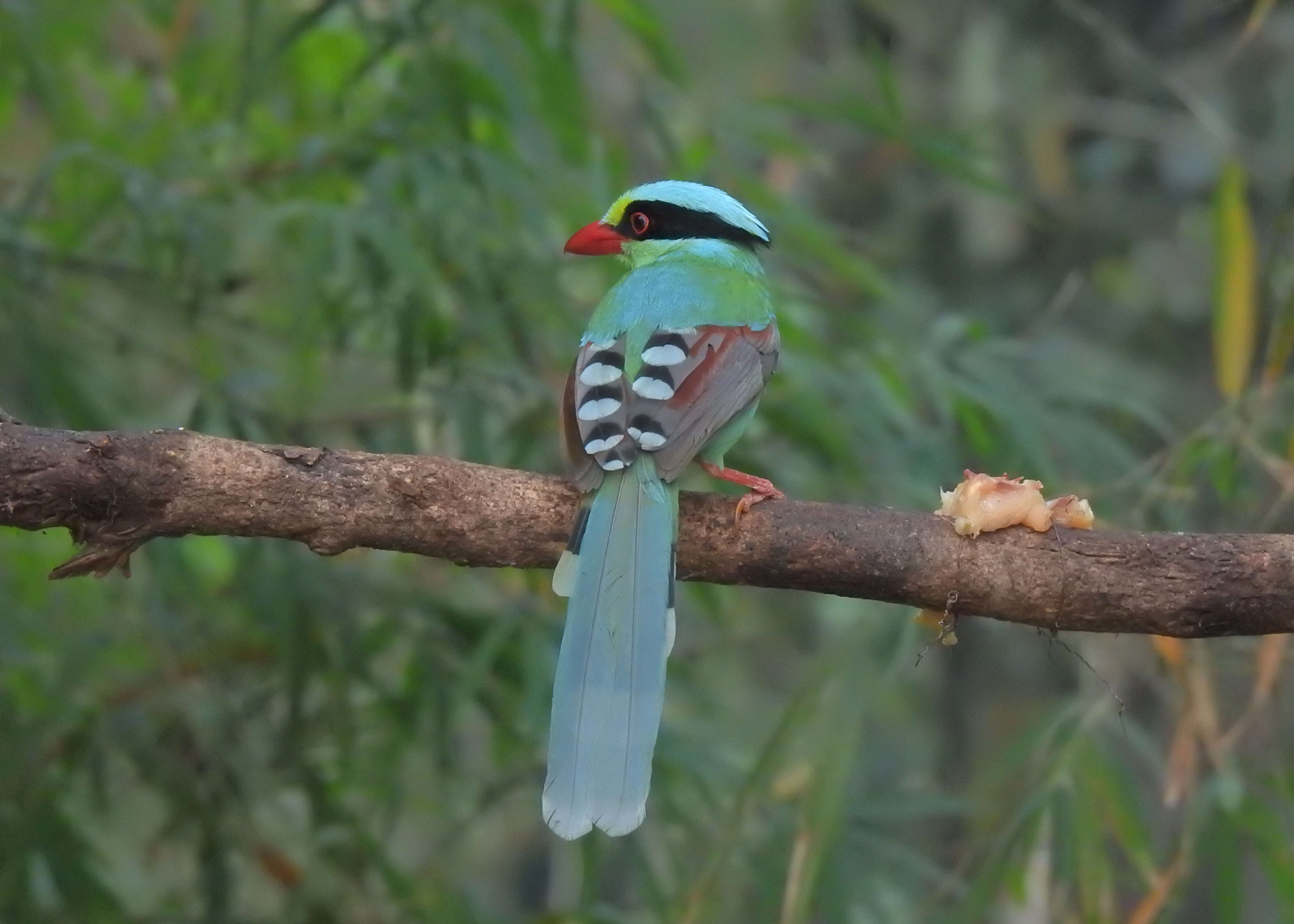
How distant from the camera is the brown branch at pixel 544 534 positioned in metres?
2.34

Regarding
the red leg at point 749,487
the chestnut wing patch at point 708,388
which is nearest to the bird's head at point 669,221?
the chestnut wing patch at point 708,388

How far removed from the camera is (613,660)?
2658mm

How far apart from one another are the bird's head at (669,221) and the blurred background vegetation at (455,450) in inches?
8.7

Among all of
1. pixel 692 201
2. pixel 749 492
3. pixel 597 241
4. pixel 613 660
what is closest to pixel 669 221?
pixel 692 201

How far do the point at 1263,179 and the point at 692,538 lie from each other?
3.33m

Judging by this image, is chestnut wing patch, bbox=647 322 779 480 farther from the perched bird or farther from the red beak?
the red beak

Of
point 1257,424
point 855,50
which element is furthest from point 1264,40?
point 1257,424

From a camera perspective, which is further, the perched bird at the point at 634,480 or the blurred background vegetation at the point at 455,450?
the blurred background vegetation at the point at 455,450

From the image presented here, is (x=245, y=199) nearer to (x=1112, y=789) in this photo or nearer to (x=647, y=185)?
(x=647, y=185)

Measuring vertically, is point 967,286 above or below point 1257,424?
above

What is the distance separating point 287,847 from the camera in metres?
4.86

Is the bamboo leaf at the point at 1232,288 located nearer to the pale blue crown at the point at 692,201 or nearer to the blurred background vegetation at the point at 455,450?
the blurred background vegetation at the point at 455,450

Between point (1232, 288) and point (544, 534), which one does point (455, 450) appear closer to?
point (544, 534)

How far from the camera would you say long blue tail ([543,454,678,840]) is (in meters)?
2.56
